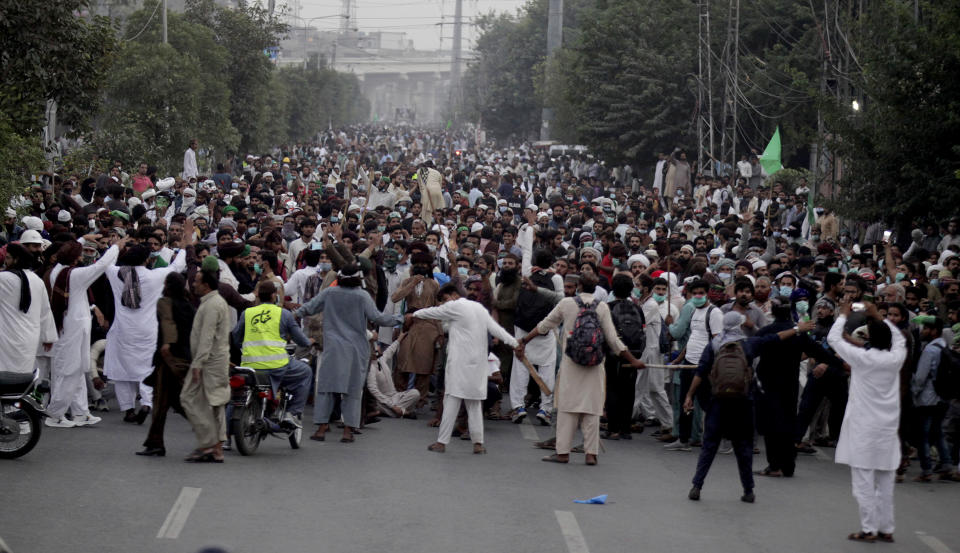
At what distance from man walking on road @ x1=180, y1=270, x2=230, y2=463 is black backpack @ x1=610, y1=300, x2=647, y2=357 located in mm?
4046

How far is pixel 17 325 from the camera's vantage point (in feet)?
38.5

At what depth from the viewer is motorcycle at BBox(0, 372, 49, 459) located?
1093cm

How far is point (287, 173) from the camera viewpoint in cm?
3928

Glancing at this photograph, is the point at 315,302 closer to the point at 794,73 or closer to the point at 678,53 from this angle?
the point at 794,73

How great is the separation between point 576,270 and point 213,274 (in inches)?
273

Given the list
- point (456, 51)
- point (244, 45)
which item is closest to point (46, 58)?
point (244, 45)

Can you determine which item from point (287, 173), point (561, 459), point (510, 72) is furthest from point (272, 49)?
point (561, 459)

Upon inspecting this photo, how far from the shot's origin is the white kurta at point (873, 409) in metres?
9.80

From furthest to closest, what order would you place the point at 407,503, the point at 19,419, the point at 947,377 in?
the point at 947,377 → the point at 19,419 → the point at 407,503

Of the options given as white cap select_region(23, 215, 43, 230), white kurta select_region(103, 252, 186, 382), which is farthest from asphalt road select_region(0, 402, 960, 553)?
white cap select_region(23, 215, 43, 230)

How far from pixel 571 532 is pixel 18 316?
5.09m

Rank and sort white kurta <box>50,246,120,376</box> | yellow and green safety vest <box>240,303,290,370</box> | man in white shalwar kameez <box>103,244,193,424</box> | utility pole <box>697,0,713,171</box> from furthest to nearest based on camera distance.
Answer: utility pole <box>697,0,713,171</box>
man in white shalwar kameez <box>103,244,193,424</box>
white kurta <box>50,246,120,376</box>
yellow and green safety vest <box>240,303,290,370</box>

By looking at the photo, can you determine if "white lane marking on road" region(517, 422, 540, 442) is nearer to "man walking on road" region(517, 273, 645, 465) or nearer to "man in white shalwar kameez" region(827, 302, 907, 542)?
"man walking on road" region(517, 273, 645, 465)

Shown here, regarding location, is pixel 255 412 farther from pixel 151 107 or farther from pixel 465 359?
pixel 151 107
